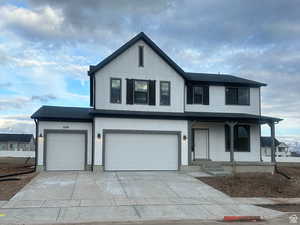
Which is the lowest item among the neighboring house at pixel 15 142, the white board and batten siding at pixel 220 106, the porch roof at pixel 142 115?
the neighboring house at pixel 15 142

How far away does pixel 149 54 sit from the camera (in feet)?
74.4

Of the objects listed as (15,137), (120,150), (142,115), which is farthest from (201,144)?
(15,137)

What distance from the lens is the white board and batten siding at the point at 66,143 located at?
21.6 meters

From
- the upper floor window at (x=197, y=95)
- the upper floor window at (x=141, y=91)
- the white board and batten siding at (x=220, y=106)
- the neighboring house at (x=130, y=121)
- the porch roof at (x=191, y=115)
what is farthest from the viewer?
the upper floor window at (x=197, y=95)

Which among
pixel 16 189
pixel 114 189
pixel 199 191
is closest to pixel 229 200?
pixel 199 191

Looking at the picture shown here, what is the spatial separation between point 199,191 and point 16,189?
798 centimetres

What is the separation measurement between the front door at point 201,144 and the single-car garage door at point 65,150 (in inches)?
303

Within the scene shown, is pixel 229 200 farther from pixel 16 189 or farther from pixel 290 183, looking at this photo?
pixel 16 189

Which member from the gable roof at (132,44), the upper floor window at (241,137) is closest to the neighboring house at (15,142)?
the gable roof at (132,44)

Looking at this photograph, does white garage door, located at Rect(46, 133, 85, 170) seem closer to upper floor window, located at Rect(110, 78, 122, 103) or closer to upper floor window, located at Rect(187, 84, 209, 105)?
upper floor window, located at Rect(110, 78, 122, 103)

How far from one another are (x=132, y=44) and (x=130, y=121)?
4.98 meters

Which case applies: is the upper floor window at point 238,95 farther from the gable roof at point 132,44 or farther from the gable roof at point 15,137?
the gable roof at point 15,137

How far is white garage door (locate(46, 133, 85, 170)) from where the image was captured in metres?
21.6

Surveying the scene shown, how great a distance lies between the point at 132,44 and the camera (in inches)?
878
